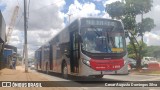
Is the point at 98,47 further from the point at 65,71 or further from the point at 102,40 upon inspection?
the point at 65,71

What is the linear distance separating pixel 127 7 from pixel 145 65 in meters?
14.1

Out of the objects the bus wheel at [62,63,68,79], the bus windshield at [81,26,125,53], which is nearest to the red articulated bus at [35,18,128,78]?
the bus windshield at [81,26,125,53]

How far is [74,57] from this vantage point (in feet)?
59.2

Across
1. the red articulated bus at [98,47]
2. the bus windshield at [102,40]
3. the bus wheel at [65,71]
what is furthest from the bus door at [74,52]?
the bus wheel at [65,71]

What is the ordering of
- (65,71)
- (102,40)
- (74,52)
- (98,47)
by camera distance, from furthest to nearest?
(65,71), (74,52), (102,40), (98,47)

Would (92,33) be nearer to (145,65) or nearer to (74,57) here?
(74,57)

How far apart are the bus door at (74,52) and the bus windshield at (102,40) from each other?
3.08ft

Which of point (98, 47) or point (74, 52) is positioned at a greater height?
point (98, 47)

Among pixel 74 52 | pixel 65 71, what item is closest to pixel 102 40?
pixel 74 52

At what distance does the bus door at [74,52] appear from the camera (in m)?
17.5

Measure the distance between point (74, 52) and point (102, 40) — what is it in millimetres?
2107

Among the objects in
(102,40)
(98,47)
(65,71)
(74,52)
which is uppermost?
(102,40)

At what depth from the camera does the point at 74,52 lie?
59.0 feet

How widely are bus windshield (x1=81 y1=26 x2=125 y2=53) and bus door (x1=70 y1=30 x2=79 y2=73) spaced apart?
0.94m
